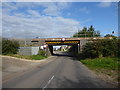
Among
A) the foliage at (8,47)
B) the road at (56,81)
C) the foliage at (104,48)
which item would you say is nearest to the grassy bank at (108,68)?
the road at (56,81)

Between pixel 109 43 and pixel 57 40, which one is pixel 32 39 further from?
pixel 109 43

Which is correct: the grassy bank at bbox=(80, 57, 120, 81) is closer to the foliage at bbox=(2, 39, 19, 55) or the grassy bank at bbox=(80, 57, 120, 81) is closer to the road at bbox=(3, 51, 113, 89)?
the road at bbox=(3, 51, 113, 89)

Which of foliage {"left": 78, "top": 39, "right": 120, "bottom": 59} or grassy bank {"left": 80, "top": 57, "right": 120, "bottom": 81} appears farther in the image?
foliage {"left": 78, "top": 39, "right": 120, "bottom": 59}

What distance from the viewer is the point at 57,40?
1590 inches

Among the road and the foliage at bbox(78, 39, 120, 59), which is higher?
the foliage at bbox(78, 39, 120, 59)

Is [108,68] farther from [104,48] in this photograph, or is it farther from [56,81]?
[104,48]

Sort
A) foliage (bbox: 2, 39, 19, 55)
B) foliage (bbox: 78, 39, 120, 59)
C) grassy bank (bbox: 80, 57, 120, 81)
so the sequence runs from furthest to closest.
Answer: foliage (bbox: 2, 39, 19, 55), foliage (bbox: 78, 39, 120, 59), grassy bank (bbox: 80, 57, 120, 81)

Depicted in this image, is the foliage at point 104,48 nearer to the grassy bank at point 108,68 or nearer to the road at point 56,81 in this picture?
the grassy bank at point 108,68

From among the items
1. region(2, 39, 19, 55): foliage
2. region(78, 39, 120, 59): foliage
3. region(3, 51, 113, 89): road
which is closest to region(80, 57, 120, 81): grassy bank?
region(3, 51, 113, 89): road

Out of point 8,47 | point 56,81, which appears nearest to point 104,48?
point 56,81

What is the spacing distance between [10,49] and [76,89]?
2455cm

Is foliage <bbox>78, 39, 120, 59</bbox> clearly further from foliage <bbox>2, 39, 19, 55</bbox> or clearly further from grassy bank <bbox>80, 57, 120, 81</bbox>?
foliage <bbox>2, 39, 19, 55</bbox>

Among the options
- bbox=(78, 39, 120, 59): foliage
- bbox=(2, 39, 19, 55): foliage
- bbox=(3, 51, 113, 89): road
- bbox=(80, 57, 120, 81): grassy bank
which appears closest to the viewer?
bbox=(3, 51, 113, 89): road

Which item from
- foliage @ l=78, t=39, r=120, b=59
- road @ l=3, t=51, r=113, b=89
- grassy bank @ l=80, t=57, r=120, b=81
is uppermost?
foliage @ l=78, t=39, r=120, b=59
